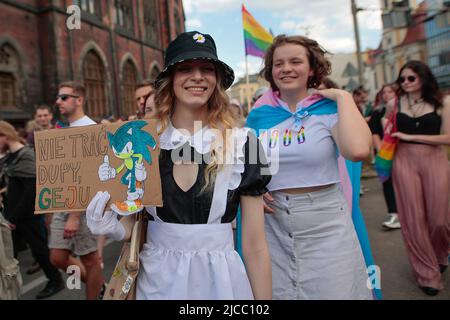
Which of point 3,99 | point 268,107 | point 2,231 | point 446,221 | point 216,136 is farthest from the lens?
point 3,99

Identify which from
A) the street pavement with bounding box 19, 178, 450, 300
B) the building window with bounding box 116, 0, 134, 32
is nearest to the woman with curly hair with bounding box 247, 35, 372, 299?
the street pavement with bounding box 19, 178, 450, 300

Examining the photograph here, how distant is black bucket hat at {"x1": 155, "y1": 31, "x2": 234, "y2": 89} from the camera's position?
63.9 inches

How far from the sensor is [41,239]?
4.42 meters

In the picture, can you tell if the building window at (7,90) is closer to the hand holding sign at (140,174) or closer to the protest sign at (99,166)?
the protest sign at (99,166)

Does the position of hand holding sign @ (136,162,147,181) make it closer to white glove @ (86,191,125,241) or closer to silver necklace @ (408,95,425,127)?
white glove @ (86,191,125,241)

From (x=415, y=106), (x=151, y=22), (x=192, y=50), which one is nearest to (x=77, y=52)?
(x=151, y=22)

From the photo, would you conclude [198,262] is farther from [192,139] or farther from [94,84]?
[94,84]

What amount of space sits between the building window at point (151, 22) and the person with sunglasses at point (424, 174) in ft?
81.8

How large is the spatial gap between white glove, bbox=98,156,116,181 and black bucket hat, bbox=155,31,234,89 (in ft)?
1.55

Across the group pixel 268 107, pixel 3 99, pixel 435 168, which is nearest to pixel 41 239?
pixel 268 107

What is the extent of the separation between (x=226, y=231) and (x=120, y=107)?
67.7 feet

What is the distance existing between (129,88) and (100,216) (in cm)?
2333

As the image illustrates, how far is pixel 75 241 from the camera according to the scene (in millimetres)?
3523

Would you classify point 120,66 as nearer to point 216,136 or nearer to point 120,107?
point 120,107
